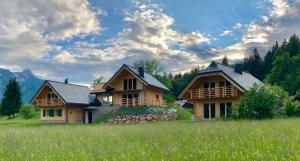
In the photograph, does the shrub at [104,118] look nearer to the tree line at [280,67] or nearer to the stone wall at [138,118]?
the stone wall at [138,118]

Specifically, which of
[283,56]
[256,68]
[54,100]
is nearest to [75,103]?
[54,100]

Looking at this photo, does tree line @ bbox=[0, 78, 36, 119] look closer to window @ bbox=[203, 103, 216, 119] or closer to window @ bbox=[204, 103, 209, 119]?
window @ bbox=[204, 103, 209, 119]

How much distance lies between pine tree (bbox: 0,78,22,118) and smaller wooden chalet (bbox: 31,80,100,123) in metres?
21.5

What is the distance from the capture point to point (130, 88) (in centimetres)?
5781

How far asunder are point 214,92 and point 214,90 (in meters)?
0.27

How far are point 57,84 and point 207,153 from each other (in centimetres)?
5317

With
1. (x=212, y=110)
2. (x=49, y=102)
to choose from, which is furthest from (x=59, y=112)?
(x=212, y=110)

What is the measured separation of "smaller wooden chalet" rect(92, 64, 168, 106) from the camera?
56.4 meters

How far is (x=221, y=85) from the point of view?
4838 cm

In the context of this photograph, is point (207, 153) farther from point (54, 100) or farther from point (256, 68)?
point (256, 68)

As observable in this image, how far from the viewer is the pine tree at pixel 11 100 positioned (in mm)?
79500

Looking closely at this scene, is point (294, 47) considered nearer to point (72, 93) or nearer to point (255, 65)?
point (255, 65)

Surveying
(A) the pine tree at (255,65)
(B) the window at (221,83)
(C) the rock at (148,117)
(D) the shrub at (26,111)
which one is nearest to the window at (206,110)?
(B) the window at (221,83)

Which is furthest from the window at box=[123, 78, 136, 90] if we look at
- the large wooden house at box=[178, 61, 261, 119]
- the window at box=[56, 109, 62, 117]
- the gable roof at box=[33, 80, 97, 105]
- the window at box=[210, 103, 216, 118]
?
the window at box=[210, 103, 216, 118]
